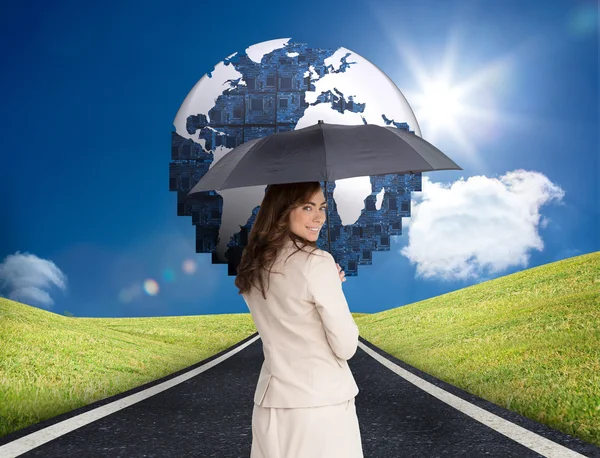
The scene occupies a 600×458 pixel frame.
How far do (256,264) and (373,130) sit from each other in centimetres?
152

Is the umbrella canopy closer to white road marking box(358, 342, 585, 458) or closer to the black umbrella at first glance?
the black umbrella

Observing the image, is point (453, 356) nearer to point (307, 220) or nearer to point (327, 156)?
point (327, 156)

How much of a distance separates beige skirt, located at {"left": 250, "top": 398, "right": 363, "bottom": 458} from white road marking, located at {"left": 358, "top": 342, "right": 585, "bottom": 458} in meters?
2.28

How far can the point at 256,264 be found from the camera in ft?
8.56

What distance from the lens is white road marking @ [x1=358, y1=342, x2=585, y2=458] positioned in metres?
4.33

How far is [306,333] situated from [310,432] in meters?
0.41

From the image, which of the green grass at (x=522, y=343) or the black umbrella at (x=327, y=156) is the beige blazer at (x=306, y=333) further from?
the green grass at (x=522, y=343)

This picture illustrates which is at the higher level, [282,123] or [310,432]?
[282,123]

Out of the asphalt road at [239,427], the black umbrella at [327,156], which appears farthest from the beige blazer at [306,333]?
the asphalt road at [239,427]

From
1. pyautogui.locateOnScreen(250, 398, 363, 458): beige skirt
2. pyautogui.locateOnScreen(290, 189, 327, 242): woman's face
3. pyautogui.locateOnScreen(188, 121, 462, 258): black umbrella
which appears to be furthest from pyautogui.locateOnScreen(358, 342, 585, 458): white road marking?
pyautogui.locateOnScreen(290, 189, 327, 242): woman's face

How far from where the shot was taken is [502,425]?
16.5ft

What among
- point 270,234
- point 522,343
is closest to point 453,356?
point 522,343

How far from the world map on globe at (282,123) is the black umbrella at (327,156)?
985 cm

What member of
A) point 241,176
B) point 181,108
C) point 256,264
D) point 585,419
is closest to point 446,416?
point 585,419
